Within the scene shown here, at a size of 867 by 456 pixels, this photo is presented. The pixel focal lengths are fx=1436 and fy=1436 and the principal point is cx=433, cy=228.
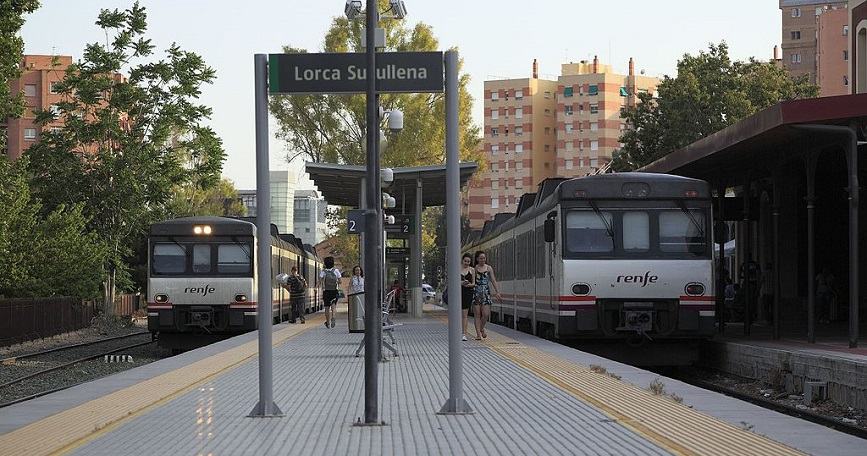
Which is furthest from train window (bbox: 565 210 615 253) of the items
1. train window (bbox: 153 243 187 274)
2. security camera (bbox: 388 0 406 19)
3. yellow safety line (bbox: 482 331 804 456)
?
train window (bbox: 153 243 187 274)

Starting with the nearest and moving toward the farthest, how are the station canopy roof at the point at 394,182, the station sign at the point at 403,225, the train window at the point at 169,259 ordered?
1. the train window at the point at 169,259
2. the station canopy roof at the point at 394,182
3. the station sign at the point at 403,225

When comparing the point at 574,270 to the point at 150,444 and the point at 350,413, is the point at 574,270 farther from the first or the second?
the point at 150,444

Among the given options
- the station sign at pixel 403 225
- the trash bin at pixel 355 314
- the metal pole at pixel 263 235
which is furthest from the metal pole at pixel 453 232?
the station sign at pixel 403 225

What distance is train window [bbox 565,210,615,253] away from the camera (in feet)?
75.0

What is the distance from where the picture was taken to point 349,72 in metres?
12.4

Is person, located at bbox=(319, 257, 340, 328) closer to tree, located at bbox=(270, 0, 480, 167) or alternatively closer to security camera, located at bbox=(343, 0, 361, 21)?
security camera, located at bbox=(343, 0, 361, 21)

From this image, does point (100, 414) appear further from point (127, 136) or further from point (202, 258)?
point (127, 136)

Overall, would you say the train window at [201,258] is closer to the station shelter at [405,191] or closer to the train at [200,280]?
the train at [200,280]

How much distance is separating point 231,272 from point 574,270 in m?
10.8

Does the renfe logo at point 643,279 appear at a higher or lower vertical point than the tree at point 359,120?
lower

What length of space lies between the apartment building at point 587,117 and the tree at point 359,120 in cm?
9799

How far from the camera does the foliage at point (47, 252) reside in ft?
132

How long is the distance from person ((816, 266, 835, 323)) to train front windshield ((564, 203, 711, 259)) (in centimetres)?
1216

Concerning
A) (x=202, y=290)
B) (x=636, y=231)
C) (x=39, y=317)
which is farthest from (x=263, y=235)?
(x=39, y=317)
